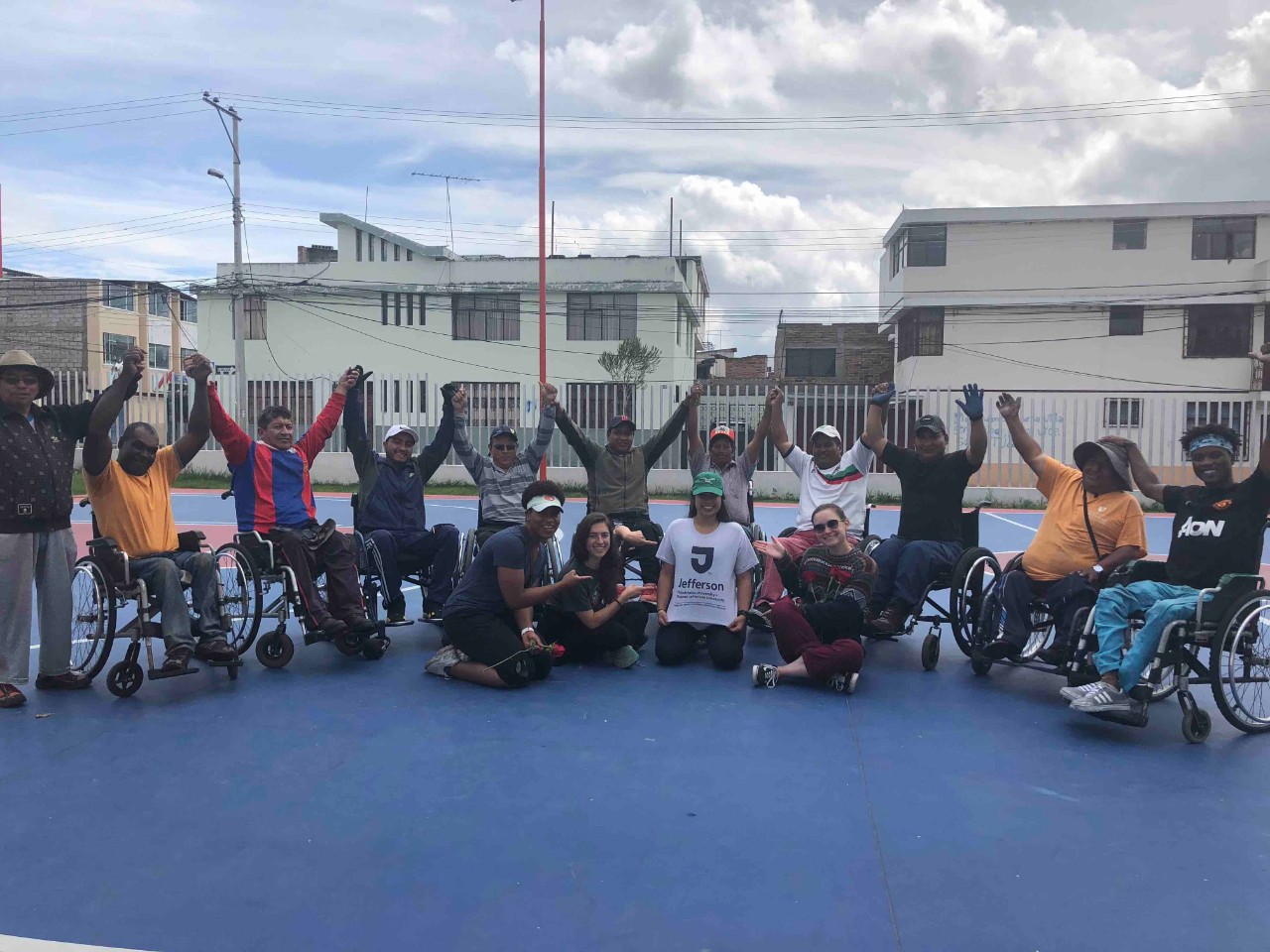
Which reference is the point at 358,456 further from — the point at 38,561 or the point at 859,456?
the point at 859,456

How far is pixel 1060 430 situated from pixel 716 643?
43.7 ft

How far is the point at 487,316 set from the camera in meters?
32.8

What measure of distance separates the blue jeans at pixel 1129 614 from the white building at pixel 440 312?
26764mm

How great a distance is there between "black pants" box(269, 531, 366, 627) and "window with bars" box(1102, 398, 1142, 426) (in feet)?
46.4

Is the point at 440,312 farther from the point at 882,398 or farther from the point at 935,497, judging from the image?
the point at 935,497

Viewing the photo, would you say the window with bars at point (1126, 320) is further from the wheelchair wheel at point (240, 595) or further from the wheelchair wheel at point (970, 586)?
the wheelchair wheel at point (240, 595)

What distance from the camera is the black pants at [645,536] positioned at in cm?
711

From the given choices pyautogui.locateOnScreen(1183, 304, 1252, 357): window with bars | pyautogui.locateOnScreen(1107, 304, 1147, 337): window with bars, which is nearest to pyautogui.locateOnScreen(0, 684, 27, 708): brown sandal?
pyautogui.locateOnScreen(1107, 304, 1147, 337): window with bars

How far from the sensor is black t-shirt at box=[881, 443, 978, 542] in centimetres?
636

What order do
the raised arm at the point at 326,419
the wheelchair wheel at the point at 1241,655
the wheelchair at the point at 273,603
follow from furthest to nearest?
the raised arm at the point at 326,419, the wheelchair at the point at 273,603, the wheelchair wheel at the point at 1241,655

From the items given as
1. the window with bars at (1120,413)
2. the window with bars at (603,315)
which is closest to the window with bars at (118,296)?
the window with bars at (603,315)

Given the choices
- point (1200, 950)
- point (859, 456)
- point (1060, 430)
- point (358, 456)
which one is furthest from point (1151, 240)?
point (1200, 950)

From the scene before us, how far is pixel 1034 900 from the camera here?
10.5ft

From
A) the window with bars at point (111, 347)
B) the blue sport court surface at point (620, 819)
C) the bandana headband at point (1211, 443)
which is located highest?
the window with bars at point (111, 347)
